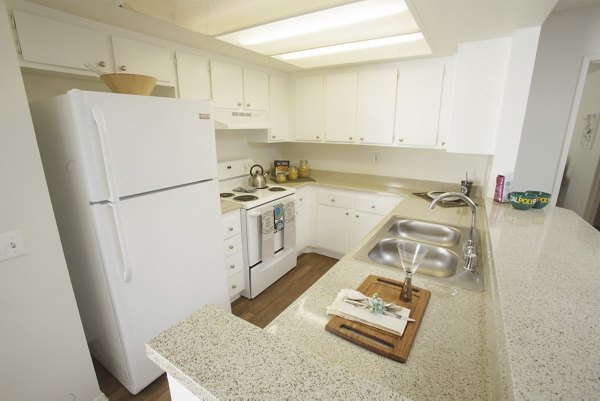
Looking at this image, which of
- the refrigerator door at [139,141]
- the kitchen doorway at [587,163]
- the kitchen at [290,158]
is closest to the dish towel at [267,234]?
the refrigerator door at [139,141]

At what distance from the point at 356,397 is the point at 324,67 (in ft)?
10.4

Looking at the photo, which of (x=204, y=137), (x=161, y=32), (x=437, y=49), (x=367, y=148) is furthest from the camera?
(x=367, y=148)

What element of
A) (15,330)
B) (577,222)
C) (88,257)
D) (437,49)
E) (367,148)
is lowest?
(15,330)

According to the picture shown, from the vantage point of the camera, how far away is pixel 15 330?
1247 mm

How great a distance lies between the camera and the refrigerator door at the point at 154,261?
142cm

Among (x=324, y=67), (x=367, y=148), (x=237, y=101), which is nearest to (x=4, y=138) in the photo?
(x=237, y=101)

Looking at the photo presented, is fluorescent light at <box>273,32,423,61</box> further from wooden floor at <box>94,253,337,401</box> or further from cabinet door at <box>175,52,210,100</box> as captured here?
wooden floor at <box>94,253,337,401</box>

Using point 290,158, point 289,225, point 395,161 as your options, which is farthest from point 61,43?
point 395,161

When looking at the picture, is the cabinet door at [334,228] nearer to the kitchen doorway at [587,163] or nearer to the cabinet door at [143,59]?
the cabinet door at [143,59]

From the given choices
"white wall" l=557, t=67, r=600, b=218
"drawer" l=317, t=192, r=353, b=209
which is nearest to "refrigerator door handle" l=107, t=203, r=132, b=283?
"drawer" l=317, t=192, r=353, b=209

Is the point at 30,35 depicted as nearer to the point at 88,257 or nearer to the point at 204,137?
the point at 204,137

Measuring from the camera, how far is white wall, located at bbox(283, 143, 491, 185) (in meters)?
2.81

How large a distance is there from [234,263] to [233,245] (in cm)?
17

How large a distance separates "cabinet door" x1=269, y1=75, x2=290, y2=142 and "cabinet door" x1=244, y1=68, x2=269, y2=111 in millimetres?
82
